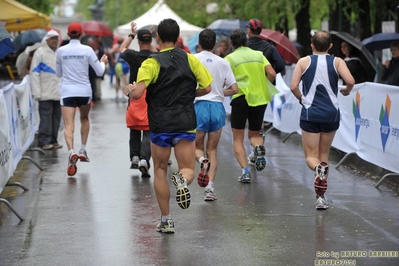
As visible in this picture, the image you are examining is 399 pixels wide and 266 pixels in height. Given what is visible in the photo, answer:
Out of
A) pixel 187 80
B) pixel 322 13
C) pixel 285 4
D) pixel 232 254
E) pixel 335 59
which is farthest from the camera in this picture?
pixel 322 13

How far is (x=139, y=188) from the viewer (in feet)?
34.8

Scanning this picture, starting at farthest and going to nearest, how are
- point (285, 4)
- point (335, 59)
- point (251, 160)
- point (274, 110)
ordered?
point (285, 4) → point (274, 110) → point (251, 160) → point (335, 59)

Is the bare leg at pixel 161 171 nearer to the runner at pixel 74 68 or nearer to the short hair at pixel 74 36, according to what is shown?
the runner at pixel 74 68

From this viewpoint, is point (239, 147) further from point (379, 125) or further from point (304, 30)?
point (304, 30)

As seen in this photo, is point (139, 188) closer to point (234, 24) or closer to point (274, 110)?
point (274, 110)

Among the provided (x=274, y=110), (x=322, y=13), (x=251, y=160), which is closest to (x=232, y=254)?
(x=251, y=160)

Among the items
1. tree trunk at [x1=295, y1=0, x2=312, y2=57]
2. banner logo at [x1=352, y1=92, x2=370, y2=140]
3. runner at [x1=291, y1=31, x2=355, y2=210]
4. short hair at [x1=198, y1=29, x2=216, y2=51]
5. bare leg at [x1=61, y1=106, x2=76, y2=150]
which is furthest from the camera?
tree trunk at [x1=295, y1=0, x2=312, y2=57]

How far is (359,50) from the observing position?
1496 cm

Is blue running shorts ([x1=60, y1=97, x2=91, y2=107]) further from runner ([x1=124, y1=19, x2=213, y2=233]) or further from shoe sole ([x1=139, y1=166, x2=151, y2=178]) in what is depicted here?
runner ([x1=124, y1=19, x2=213, y2=233])

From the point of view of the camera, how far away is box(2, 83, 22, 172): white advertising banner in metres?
11.1

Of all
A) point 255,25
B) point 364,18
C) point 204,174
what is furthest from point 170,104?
point 364,18

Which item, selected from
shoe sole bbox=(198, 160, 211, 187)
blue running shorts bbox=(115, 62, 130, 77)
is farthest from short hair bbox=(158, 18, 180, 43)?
blue running shorts bbox=(115, 62, 130, 77)

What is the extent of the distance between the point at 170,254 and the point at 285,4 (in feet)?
50.3

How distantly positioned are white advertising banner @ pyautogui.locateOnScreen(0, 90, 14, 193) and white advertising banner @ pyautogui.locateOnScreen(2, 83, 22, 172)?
2.61ft
